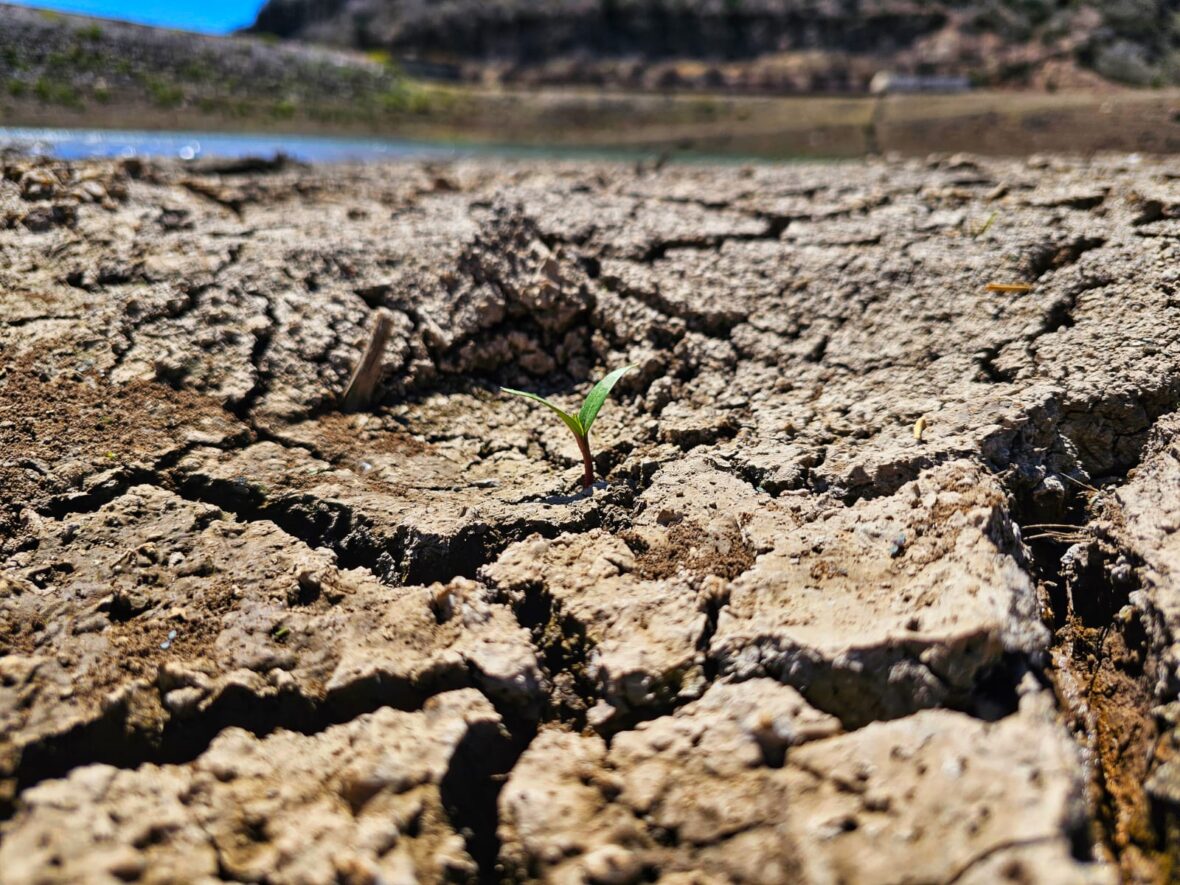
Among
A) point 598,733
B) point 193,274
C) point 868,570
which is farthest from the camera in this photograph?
point 193,274

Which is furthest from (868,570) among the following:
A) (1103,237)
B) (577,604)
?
(1103,237)

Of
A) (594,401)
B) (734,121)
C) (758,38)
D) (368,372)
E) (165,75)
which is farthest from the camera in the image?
(758,38)

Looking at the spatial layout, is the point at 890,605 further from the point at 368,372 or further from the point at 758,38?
the point at 758,38

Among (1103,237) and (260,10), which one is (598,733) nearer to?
(1103,237)

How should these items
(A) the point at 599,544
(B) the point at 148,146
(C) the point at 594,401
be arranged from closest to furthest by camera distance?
(A) the point at 599,544, (C) the point at 594,401, (B) the point at 148,146

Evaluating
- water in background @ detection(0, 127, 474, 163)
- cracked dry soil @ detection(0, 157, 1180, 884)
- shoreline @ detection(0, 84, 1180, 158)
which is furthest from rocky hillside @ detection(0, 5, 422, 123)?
cracked dry soil @ detection(0, 157, 1180, 884)

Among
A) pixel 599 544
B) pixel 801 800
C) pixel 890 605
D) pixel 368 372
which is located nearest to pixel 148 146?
pixel 368 372

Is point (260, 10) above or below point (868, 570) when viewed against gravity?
above
